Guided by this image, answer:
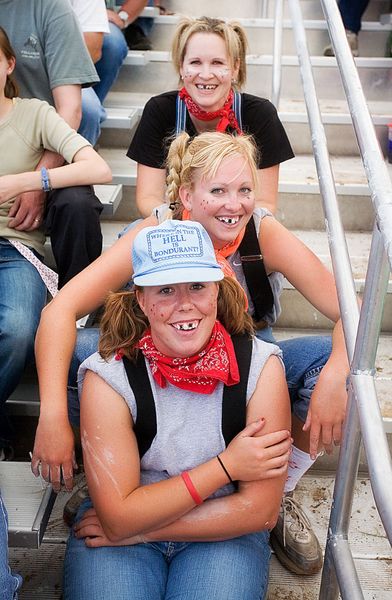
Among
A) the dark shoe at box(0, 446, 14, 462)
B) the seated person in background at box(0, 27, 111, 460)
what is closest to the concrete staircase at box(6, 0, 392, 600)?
the dark shoe at box(0, 446, 14, 462)

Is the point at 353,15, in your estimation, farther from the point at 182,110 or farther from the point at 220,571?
the point at 220,571

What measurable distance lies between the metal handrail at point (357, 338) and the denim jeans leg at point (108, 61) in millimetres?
1514

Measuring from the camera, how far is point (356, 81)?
131 cm

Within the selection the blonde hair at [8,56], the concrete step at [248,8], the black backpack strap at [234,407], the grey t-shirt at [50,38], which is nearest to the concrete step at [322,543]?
the black backpack strap at [234,407]

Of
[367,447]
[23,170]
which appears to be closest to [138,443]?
[367,447]

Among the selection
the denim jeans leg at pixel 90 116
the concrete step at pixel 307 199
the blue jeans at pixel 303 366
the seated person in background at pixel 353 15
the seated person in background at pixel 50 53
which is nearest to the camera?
the blue jeans at pixel 303 366

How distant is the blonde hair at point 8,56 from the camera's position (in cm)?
194

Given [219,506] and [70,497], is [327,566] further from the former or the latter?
[70,497]

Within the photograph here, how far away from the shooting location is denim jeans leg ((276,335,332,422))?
154 cm

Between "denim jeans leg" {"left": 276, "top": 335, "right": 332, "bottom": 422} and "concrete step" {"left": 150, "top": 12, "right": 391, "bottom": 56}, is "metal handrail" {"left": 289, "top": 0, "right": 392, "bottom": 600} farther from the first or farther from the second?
"concrete step" {"left": 150, "top": 12, "right": 391, "bottom": 56}

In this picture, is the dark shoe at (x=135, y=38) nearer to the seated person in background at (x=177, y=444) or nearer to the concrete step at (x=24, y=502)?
the seated person in background at (x=177, y=444)

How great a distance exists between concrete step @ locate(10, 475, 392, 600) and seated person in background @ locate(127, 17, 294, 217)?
81 centimetres

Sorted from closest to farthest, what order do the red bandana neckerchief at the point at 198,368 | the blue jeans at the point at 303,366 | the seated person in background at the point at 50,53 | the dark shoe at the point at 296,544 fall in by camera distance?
the red bandana neckerchief at the point at 198,368, the blue jeans at the point at 303,366, the dark shoe at the point at 296,544, the seated person in background at the point at 50,53

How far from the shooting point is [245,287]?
1669mm
